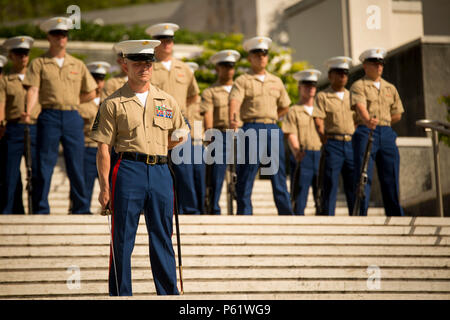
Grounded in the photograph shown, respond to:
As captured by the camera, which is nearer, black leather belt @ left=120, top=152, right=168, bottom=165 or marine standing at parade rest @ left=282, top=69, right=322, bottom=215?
black leather belt @ left=120, top=152, right=168, bottom=165

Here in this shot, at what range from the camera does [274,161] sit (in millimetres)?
9797

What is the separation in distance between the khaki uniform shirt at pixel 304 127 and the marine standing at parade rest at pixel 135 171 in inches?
206

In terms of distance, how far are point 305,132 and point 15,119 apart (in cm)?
415

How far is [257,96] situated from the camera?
10203 millimetres

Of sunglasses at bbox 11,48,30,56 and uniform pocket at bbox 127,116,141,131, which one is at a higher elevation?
sunglasses at bbox 11,48,30,56

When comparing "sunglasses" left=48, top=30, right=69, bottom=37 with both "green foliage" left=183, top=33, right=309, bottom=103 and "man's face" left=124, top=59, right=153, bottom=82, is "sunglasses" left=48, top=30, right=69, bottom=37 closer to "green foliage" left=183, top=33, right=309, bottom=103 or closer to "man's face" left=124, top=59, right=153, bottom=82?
"man's face" left=124, top=59, right=153, bottom=82

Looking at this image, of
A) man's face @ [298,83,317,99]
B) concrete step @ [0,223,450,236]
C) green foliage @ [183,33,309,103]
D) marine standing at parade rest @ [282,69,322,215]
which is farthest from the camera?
green foliage @ [183,33,309,103]

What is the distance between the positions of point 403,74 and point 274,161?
16.6 ft

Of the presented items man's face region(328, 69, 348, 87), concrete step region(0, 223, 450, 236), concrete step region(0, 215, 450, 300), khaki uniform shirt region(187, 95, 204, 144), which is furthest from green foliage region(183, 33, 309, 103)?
concrete step region(0, 215, 450, 300)

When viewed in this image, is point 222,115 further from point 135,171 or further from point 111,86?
point 135,171

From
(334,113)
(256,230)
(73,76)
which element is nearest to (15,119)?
(73,76)

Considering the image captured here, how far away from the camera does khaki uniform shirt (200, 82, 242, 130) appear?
1160cm

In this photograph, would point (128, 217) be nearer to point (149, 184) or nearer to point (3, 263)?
point (149, 184)

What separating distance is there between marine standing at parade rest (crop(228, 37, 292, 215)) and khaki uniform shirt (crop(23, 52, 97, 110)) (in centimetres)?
197
